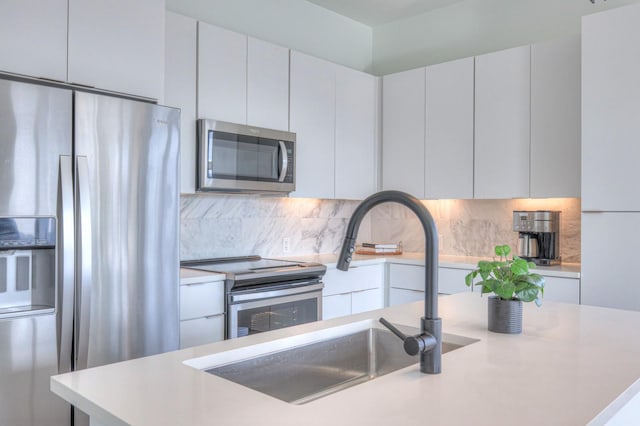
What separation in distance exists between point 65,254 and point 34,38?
35.7 inches

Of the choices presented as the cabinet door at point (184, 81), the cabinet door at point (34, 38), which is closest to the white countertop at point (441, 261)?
the cabinet door at point (184, 81)

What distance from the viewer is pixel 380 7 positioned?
439 cm

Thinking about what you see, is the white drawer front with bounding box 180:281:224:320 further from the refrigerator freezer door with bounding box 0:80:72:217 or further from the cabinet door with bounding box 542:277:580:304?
the cabinet door with bounding box 542:277:580:304

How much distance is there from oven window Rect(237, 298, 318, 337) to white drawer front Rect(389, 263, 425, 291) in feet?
2.94

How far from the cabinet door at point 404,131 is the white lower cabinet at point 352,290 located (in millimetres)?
729

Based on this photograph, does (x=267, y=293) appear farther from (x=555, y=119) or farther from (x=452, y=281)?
(x=555, y=119)

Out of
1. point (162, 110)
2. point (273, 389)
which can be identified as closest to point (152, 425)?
point (273, 389)

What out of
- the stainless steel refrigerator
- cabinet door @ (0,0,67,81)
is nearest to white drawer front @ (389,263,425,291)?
the stainless steel refrigerator

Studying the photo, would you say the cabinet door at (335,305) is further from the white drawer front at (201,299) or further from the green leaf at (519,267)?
the green leaf at (519,267)

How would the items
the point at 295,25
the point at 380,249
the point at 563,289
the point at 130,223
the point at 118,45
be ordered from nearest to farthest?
the point at 130,223
the point at 118,45
the point at 563,289
the point at 295,25
the point at 380,249

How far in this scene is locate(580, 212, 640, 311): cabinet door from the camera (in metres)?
2.93

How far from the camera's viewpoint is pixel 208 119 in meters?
3.09

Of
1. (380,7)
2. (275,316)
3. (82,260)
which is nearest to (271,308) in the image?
(275,316)

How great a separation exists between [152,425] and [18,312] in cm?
138
